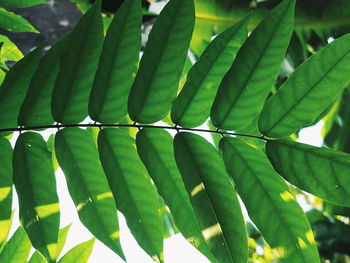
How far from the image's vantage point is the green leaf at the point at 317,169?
66 cm

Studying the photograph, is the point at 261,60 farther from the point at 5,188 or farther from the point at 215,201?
the point at 5,188

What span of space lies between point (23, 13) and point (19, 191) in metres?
2.03

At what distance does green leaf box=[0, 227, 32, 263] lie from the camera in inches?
41.1

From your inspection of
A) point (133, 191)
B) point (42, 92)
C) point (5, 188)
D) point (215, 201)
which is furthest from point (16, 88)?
point (215, 201)

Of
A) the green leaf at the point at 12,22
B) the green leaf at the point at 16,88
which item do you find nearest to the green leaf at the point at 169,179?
the green leaf at the point at 16,88

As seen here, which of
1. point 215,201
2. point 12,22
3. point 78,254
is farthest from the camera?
point 12,22

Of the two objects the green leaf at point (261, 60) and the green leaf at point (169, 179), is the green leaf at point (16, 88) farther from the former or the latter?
the green leaf at point (261, 60)

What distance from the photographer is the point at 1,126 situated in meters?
0.78

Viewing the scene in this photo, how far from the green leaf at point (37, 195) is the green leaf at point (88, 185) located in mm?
33

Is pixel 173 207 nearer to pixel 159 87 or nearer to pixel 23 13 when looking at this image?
pixel 159 87

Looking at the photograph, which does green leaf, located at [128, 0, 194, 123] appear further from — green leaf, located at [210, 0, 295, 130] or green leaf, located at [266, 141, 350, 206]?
green leaf, located at [266, 141, 350, 206]

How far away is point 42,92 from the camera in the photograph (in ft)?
2.55

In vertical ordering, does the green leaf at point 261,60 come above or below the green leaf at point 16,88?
below

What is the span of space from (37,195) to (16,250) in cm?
43
